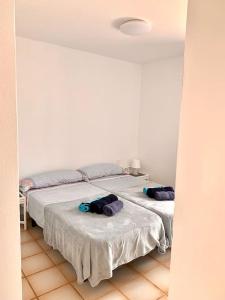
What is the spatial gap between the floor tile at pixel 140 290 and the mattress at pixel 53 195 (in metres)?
1.00

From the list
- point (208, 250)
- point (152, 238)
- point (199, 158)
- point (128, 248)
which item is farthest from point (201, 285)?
point (152, 238)

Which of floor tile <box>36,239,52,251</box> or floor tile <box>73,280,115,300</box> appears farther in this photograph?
floor tile <box>36,239,52,251</box>

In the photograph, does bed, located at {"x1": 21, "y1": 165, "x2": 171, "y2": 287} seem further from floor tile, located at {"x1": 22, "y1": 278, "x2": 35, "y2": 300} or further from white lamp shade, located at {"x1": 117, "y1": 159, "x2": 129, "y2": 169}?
white lamp shade, located at {"x1": 117, "y1": 159, "x2": 129, "y2": 169}

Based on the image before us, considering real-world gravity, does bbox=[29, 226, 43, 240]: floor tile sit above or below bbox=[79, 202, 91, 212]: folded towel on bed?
below

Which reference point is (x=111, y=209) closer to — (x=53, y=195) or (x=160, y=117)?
(x=53, y=195)

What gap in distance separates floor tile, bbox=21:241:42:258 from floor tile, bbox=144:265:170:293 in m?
1.17

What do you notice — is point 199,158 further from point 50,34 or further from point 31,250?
point 50,34

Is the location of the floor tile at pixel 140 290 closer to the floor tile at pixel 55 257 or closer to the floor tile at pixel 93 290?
the floor tile at pixel 93 290

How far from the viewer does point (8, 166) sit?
26.9 inches

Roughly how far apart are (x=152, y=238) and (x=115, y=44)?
8.09 ft

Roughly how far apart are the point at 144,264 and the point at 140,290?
382mm

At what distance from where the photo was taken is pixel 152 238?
222cm

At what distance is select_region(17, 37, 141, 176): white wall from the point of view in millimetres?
3207

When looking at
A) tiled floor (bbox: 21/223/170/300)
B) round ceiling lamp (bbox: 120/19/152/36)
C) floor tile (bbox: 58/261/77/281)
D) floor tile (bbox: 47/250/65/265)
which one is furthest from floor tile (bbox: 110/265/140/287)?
round ceiling lamp (bbox: 120/19/152/36)
